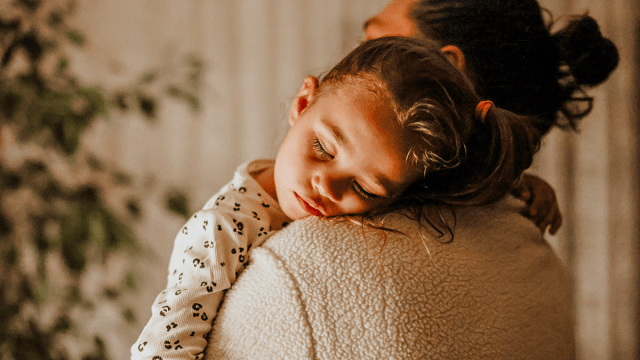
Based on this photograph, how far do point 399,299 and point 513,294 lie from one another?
8.7 inches

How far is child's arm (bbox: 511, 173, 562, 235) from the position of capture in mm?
875

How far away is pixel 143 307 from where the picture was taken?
1.99 meters

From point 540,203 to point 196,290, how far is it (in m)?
0.71

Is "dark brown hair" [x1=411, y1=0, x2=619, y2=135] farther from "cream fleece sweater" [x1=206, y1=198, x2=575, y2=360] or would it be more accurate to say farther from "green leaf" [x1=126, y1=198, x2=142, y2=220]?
"green leaf" [x1=126, y1=198, x2=142, y2=220]

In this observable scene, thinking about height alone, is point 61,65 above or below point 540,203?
above

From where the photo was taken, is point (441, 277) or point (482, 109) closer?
point (441, 277)

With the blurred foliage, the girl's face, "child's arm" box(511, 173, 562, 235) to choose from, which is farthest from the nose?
the blurred foliage

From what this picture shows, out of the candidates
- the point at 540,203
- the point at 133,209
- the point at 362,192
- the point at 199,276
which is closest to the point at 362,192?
the point at 362,192

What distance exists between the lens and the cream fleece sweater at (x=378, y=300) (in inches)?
17.6

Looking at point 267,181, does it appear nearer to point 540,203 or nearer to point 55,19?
point 540,203

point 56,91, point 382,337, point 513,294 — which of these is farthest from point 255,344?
point 56,91

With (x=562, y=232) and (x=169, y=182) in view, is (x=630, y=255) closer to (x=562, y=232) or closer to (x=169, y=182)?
(x=562, y=232)

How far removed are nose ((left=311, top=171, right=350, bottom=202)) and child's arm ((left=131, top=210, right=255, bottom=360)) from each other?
13cm

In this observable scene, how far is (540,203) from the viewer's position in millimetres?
895
